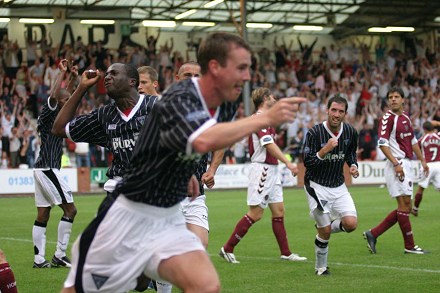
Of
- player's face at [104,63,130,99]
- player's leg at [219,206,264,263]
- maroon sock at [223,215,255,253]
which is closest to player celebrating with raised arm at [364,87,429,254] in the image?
player's leg at [219,206,264,263]

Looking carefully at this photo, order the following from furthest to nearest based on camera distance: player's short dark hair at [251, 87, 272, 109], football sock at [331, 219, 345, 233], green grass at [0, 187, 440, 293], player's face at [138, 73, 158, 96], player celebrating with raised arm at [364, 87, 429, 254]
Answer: player celebrating with raised arm at [364, 87, 429, 254]
player's short dark hair at [251, 87, 272, 109]
football sock at [331, 219, 345, 233]
green grass at [0, 187, 440, 293]
player's face at [138, 73, 158, 96]

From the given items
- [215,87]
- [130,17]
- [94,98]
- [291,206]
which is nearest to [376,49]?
[130,17]

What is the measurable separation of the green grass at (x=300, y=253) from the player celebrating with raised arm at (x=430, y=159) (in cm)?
50

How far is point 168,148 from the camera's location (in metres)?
5.33

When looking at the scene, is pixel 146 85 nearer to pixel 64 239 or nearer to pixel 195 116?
pixel 64 239

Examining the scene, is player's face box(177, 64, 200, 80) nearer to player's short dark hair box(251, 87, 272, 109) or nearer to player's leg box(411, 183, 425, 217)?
player's short dark hair box(251, 87, 272, 109)

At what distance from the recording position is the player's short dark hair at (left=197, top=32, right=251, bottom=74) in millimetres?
5391

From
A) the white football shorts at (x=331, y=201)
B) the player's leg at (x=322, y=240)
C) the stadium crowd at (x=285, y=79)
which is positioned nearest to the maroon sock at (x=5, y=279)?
the player's leg at (x=322, y=240)

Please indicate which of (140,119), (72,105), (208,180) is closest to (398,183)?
(208,180)

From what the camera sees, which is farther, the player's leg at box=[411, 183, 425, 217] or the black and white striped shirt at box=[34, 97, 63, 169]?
the player's leg at box=[411, 183, 425, 217]

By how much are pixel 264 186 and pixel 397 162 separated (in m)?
2.20

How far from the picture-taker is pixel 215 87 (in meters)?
5.46

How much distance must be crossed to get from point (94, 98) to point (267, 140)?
22.6 metres

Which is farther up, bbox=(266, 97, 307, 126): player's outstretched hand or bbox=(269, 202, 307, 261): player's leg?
bbox=(266, 97, 307, 126): player's outstretched hand
